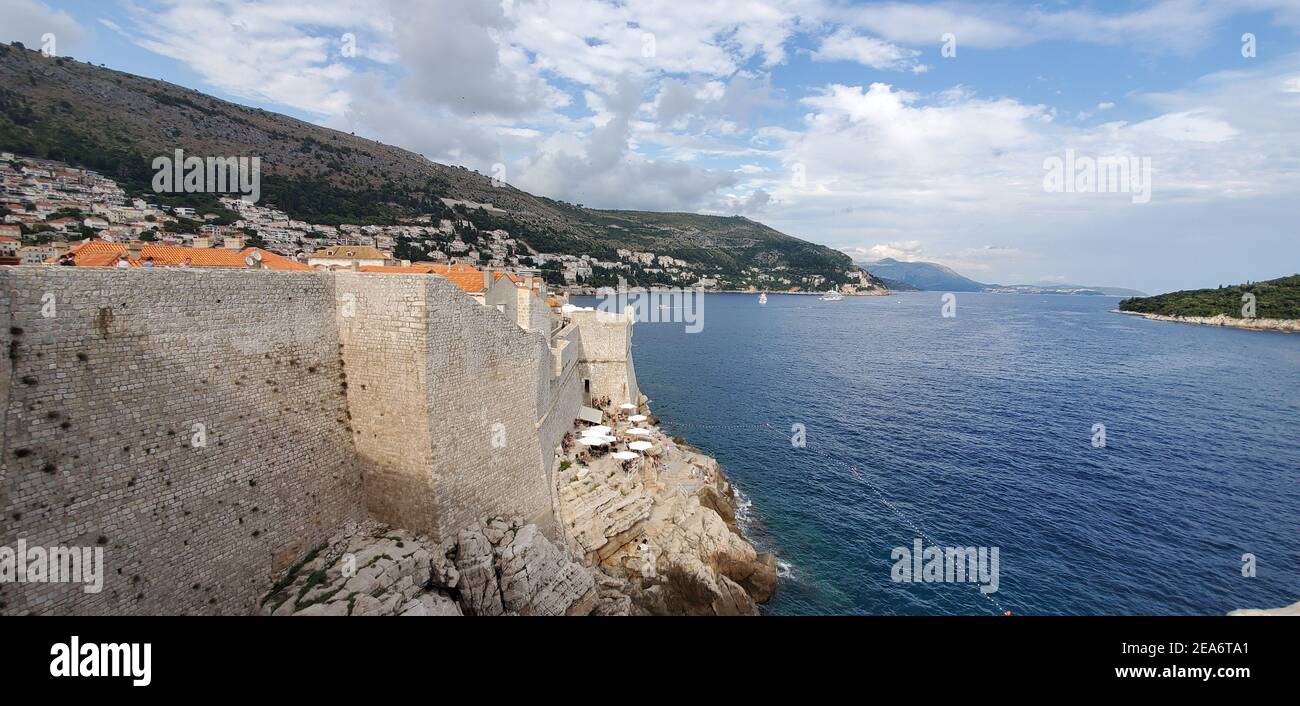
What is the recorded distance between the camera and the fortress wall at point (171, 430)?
8.58 m

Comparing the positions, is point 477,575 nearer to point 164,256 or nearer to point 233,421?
point 233,421

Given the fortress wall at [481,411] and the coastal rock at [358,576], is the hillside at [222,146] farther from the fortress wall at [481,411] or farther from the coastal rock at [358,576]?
the coastal rock at [358,576]

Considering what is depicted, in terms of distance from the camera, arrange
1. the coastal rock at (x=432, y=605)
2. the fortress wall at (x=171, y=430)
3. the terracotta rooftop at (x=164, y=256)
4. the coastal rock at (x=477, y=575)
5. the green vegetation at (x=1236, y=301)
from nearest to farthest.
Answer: the fortress wall at (x=171, y=430) → the coastal rock at (x=432, y=605) → the coastal rock at (x=477, y=575) → the terracotta rooftop at (x=164, y=256) → the green vegetation at (x=1236, y=301)

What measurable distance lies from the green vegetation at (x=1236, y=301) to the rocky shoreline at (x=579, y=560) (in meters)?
127

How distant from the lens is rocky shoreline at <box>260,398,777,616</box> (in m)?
11.9

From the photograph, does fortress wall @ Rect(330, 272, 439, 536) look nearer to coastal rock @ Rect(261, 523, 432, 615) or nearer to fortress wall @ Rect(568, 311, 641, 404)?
coastal rock @ Rect(261, 523, 432, 615)

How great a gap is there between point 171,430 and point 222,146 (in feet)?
330

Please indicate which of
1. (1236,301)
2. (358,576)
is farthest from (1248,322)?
(358,576)

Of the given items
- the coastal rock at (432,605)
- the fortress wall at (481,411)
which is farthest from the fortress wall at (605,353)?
the coastal rock at (432,605)

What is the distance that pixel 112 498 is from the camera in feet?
30.5

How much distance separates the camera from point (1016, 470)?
29922 mm

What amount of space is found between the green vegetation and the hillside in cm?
12961

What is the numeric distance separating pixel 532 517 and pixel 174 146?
311 feet
